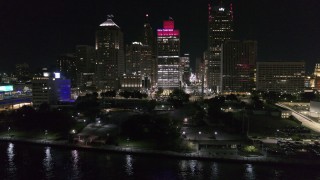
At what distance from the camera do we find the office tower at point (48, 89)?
4381 centimetres

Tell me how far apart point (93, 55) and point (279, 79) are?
50.3 meters

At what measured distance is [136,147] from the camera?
74.5 feet

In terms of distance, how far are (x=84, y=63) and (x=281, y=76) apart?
5059 centimetres

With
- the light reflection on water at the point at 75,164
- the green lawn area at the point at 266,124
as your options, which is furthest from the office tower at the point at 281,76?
the light reflection on water at the point at 75,164

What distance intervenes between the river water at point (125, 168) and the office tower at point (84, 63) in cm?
5842

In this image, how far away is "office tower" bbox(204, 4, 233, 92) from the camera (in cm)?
7912

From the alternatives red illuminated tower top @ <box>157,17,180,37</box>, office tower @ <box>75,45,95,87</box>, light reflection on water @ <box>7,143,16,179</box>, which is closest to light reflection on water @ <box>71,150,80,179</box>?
light reflection on water @ <box>7,143,16,179</box>

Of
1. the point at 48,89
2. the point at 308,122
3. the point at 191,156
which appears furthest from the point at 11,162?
the point at 308,122

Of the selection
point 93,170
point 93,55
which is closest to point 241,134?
point 93,170

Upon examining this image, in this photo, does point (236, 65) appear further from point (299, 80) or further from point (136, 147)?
point (136, 147)

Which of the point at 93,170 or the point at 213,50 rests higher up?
the point at 213,50

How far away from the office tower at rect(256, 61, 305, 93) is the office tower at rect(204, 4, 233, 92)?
16076mm

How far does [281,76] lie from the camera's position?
63469 millimetres

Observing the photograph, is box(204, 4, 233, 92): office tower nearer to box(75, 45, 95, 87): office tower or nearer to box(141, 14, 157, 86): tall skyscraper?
box(141, 14, 157, 86): tall skyscraper
